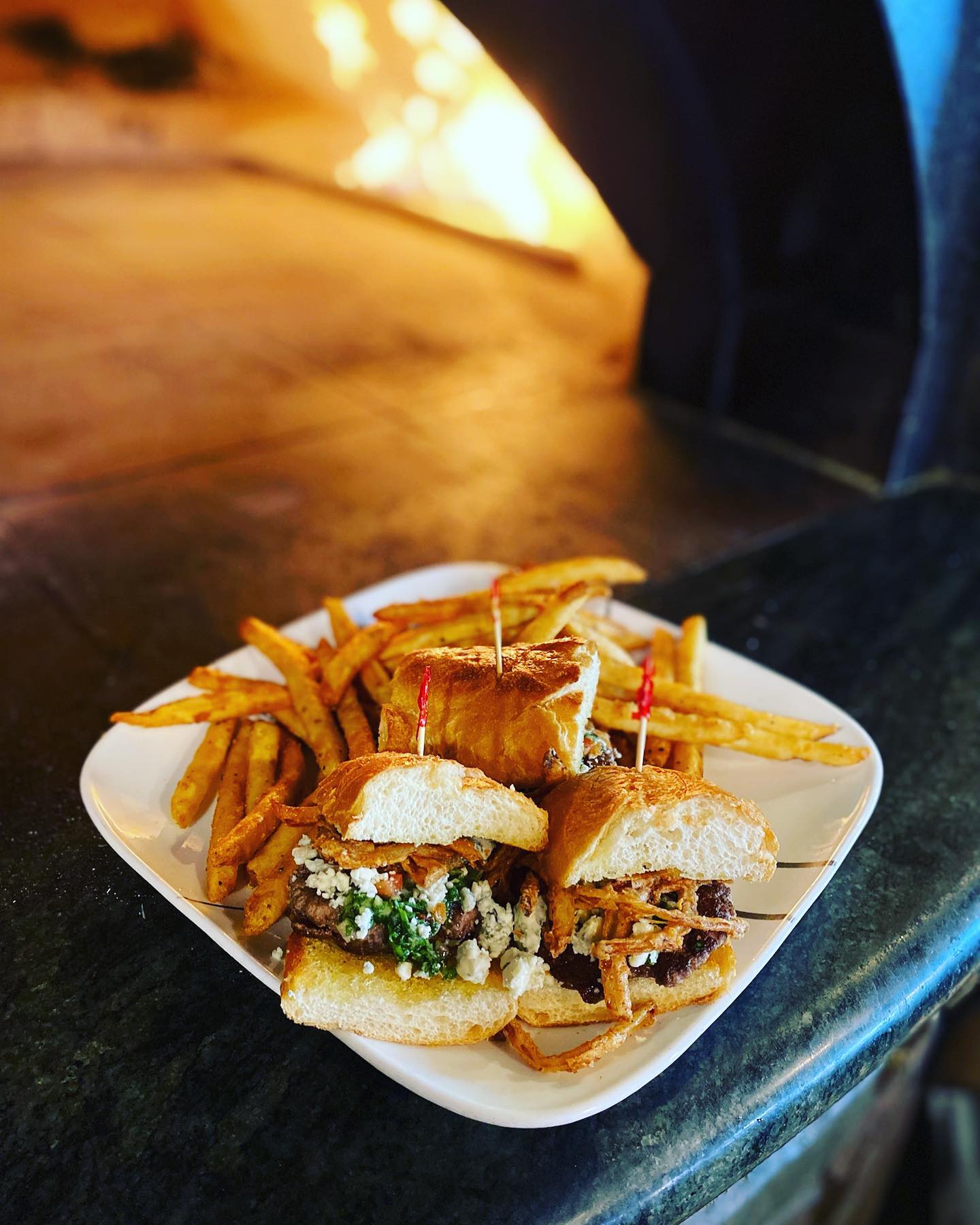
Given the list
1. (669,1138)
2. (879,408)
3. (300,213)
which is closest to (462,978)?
(669,1138)

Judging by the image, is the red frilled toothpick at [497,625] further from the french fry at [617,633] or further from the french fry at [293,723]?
the french fry at [293,723]

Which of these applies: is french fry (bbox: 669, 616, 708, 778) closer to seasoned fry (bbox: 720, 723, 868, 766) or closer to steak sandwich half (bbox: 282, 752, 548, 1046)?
seasoned fry (bbox: 720, 723, 868, 766)

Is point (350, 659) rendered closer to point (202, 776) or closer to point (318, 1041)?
point (202, 776)

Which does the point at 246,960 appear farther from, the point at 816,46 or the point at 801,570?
the point at 816,46

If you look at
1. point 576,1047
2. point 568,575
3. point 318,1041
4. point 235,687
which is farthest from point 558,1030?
point 568,575

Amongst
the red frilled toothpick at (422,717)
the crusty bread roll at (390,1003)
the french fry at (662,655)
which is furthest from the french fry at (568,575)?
the crusty bread roll at (390,1003)

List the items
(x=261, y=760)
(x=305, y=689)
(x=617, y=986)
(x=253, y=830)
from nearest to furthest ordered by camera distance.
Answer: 1. (x=617, y=986)
2. (x=253, y=830)
3. (x=261, y=760)
4. (x=305, y=689)
